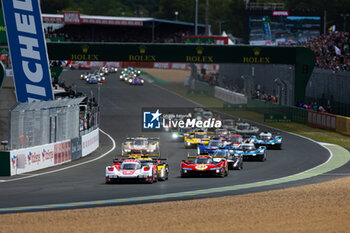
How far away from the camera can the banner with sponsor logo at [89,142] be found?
44.7m

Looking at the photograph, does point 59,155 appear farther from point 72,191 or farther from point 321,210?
point 321,210

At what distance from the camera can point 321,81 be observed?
67875 mm

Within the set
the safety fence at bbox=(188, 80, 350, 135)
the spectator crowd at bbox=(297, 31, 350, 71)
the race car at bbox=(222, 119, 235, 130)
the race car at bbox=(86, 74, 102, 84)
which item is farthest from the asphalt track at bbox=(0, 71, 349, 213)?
the race car at bbox=(86, 74, 102, 84)

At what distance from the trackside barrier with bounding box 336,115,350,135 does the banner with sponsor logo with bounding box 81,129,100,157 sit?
20.0m

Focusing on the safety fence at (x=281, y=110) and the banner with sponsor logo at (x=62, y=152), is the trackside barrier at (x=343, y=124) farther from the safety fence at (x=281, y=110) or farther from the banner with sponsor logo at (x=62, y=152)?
the banner with sponsor logo at (x=62, y=152)

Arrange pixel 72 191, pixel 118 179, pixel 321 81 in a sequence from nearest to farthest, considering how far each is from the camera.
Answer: pixel 72 191
pixel 118 179
pixel 321 81

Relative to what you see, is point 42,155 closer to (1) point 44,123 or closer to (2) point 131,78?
(1) point 44,123

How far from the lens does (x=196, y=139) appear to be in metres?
49.8

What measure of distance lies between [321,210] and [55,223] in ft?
26.8

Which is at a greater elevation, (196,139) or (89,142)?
(89,142)

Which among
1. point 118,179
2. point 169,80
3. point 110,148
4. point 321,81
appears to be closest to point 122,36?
point 169,80

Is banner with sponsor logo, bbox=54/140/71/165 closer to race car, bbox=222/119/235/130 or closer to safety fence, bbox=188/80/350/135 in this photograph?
race car, bbox=222/119/235/130

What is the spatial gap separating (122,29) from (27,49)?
312ft

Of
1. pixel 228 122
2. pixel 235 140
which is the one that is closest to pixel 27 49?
pixel 235 140
